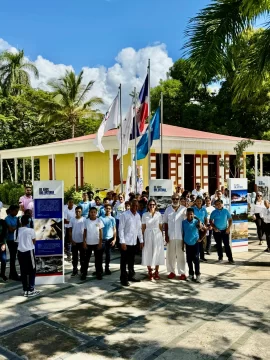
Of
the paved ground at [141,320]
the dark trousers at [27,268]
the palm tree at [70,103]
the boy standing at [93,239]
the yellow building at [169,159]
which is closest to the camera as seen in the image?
Result: the paved ground at [141,320]

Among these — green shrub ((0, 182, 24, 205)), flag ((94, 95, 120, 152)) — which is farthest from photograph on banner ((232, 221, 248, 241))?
green shrub ((0, 182, 24, 205))

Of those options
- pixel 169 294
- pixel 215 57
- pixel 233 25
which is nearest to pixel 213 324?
pixel 169 294

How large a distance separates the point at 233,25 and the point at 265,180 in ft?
22.3

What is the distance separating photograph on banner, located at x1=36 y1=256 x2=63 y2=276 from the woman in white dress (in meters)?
1.74

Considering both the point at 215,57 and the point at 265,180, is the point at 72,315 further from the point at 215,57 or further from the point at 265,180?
the point at 265,180

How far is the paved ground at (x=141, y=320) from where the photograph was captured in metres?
4.74

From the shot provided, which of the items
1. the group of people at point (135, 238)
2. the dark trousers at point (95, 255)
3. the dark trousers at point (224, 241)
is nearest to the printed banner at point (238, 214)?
the dark trousers at point (224, 241)

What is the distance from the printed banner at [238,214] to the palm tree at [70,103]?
68.2 feet

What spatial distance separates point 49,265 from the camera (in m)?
7.63

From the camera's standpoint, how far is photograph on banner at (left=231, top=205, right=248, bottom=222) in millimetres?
10328

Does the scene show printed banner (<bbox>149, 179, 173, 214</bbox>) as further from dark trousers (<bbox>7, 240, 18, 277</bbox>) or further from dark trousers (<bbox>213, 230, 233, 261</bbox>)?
dark trousers (<bbox>7, 240, 18, 277</bbox>)

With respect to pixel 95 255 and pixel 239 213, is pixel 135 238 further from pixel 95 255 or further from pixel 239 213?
pixel 239 213

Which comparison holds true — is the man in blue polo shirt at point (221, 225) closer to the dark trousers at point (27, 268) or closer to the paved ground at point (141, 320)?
the paved ground at point (141, 320)

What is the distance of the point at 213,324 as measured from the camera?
551cm
